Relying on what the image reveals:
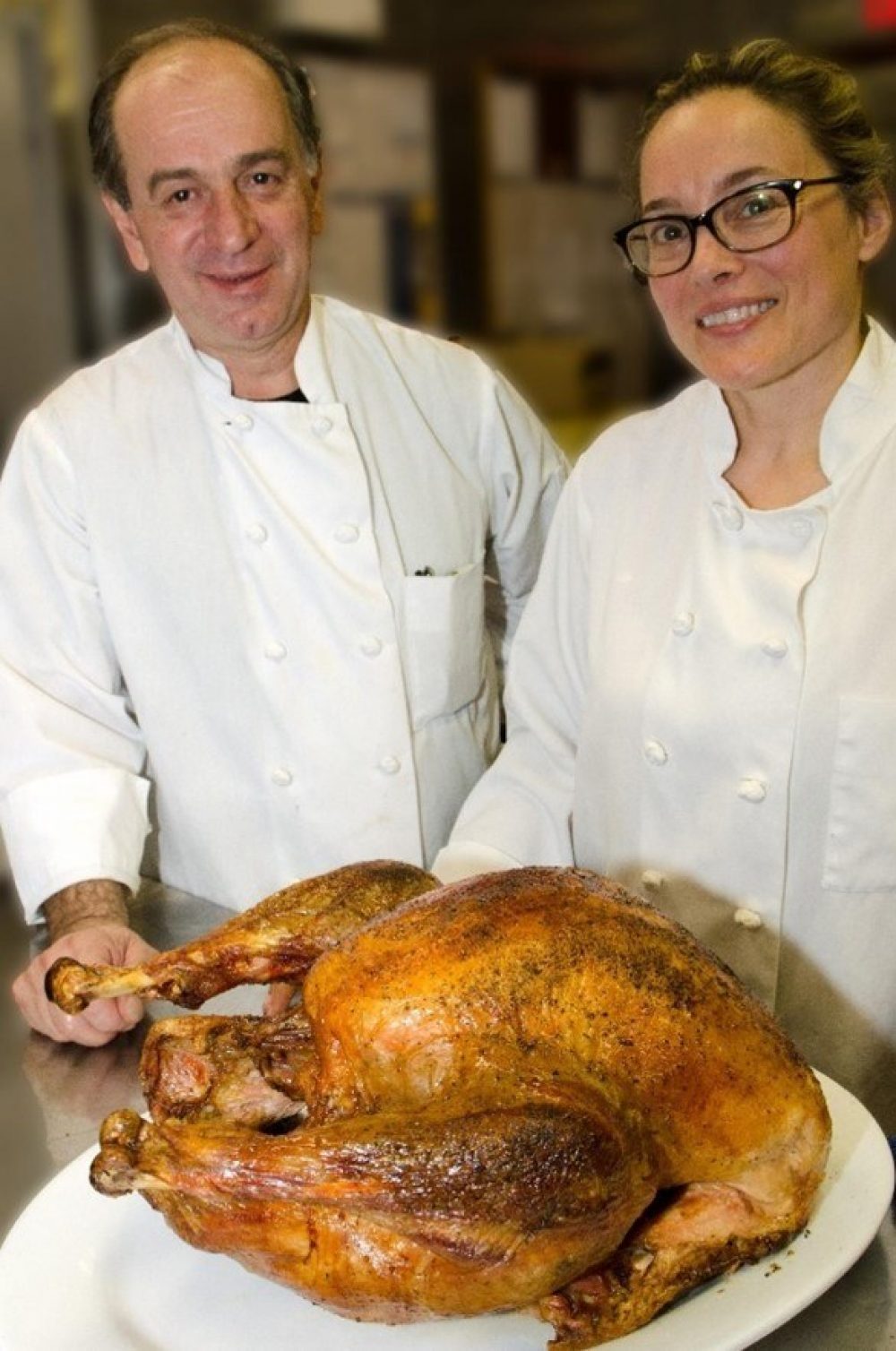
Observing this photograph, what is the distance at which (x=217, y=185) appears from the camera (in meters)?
1.92

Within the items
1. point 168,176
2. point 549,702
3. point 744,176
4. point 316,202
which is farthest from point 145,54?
point 549,702

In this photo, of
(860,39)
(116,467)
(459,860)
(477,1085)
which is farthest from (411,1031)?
(860,39)

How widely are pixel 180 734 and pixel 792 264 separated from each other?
105cm

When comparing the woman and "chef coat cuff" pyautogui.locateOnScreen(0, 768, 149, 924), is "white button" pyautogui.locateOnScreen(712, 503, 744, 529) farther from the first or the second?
"chef coat cuff" pyautogui.locateOnScreen(0, 768, 149, 924)

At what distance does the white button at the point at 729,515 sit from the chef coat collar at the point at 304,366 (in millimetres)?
704

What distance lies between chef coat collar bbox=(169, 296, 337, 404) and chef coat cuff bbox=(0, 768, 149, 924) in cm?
58

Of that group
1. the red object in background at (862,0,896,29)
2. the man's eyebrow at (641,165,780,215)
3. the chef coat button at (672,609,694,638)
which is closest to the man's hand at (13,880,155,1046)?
the chef coat button at (672,609,694,638)

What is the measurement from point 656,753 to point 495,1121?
0.70 metres

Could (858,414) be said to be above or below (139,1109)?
above

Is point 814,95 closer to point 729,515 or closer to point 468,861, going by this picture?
point 729,515

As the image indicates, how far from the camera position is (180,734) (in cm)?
204

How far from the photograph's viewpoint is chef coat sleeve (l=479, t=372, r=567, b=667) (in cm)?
220

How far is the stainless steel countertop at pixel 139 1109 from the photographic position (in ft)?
3.26

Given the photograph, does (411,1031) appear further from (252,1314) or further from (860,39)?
(860,39)
